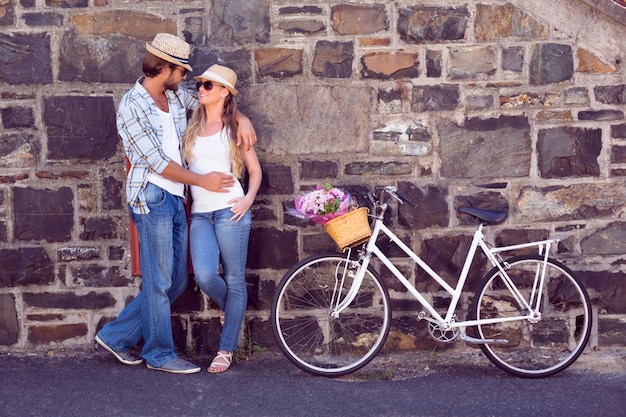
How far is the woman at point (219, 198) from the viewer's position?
5.35 meters

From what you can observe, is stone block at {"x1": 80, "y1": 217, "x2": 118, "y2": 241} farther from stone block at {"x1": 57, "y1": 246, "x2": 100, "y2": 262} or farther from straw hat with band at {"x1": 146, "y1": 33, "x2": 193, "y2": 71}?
straw hat with band at {"x1": 146, "y1": 33, "x2": 193, "y2": 71}

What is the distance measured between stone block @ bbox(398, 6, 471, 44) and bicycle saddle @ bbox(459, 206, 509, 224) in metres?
1.20

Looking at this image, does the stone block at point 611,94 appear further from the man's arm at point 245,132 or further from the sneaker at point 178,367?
the sneaker at point 178,367

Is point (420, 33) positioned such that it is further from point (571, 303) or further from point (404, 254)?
point (571, 303)

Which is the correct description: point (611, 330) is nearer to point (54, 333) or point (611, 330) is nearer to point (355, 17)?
point (355, 17)

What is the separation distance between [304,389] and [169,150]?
175 cm

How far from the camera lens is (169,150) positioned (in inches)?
210

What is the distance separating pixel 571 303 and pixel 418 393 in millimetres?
1393

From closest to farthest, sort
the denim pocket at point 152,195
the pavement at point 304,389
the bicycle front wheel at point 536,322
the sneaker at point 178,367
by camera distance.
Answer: the pavement at point 304,389 < the denim pocket at point 152,195 < the sneaker at point 178,367 < the bicycle front wheel at point 536,322

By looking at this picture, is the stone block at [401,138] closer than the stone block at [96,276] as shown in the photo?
Yes

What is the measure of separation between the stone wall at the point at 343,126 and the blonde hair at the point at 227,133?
32cm

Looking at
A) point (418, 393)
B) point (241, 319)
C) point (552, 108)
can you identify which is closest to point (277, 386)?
point (241, 319)

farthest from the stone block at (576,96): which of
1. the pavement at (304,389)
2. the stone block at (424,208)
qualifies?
the pavement at (304,389)

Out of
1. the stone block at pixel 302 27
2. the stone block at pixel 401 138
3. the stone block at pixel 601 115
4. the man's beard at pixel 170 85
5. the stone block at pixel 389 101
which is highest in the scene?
the stone block at pixel 302 27
